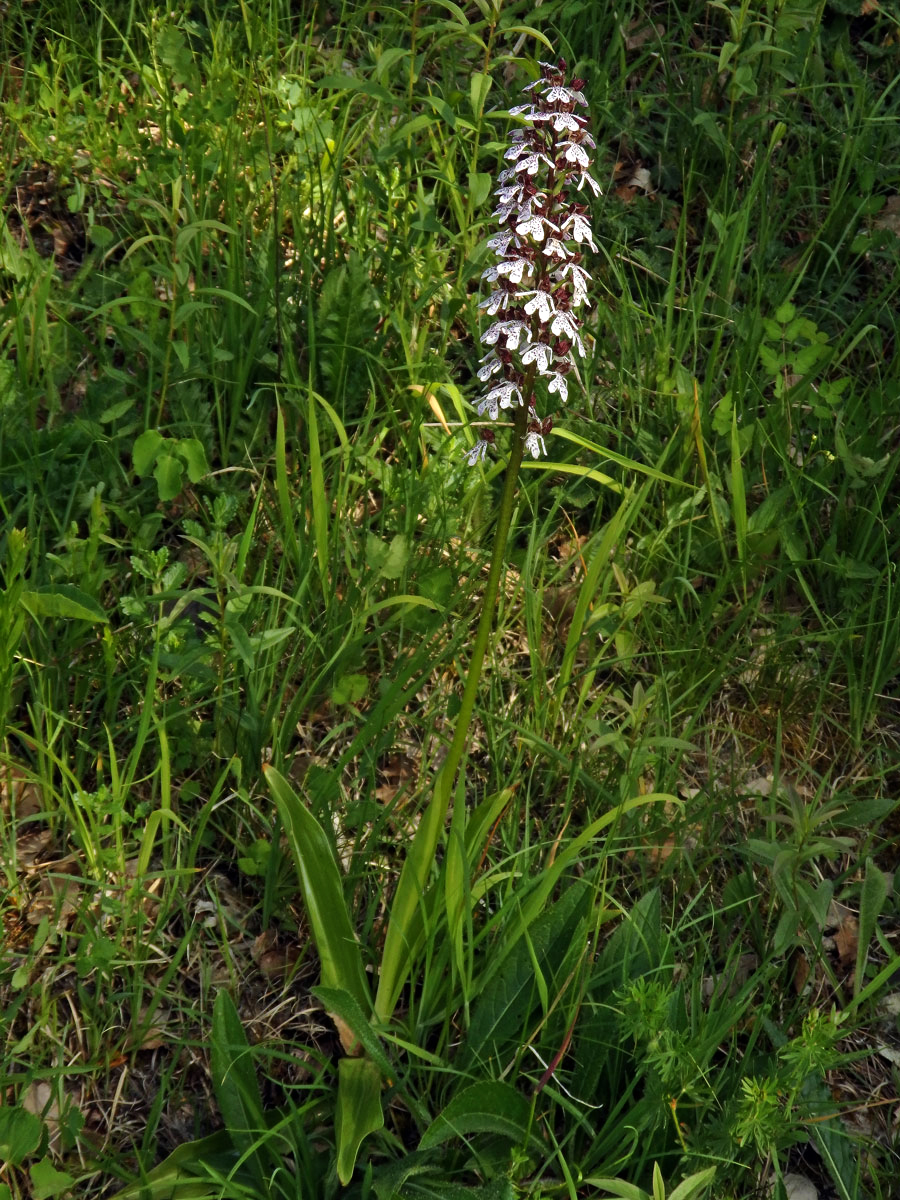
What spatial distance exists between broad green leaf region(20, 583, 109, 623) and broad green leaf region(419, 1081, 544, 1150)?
3.86 ft

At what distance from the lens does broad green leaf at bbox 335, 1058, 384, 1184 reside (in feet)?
6.11

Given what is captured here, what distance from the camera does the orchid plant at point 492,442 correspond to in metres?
1.60

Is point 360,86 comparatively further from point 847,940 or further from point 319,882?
point 847,940

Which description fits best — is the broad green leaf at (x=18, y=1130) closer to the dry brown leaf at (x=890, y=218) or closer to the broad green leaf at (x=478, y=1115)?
the broad green leaf at (x=478, y=1115)

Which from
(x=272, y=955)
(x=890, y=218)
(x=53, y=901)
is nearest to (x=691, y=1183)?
(x=272, y=955)

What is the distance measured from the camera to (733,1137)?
1.91 meters

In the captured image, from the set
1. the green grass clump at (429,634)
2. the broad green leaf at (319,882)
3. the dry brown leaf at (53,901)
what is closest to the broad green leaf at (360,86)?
the green grass clump at (429,634)

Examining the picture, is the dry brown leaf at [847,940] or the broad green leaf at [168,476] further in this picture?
the broad green leaf at [168,476]

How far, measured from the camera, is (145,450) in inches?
102

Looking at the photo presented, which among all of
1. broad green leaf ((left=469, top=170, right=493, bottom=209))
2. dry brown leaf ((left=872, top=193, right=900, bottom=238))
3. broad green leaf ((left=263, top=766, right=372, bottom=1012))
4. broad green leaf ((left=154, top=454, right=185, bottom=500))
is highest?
broad green leaf ((left=469, top=170, right=493, bottom=209))

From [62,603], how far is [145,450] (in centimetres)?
48

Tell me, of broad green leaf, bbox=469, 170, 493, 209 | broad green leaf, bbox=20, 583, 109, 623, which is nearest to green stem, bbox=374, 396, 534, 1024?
broad green leaf, bbox=20, 583, 109, 623

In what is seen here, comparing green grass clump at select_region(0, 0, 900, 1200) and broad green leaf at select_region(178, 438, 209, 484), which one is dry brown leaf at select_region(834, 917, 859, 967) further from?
broad green leaf at select_region(178, 438, 209, 484)

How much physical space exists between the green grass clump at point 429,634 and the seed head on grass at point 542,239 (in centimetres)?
82
